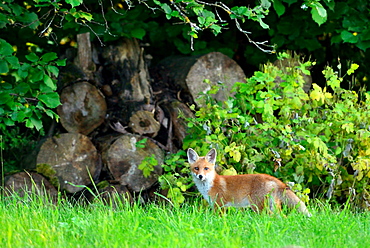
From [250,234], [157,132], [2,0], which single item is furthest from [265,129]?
[2,0]

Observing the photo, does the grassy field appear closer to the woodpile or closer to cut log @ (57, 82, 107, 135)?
the woodpile

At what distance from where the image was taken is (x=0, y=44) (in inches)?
266

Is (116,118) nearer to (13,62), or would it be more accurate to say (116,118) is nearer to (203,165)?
(13,62)

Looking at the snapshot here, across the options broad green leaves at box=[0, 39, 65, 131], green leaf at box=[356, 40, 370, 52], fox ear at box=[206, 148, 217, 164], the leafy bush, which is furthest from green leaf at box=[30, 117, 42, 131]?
green leaf at box=[356, 40, 370, 52]

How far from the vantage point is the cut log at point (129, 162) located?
25.2 feet

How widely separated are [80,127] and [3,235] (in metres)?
3.61

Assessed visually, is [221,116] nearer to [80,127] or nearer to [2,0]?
[80,127]

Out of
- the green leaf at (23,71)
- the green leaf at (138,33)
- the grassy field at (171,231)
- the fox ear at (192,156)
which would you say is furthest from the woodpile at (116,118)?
the grassy field at (171,231)

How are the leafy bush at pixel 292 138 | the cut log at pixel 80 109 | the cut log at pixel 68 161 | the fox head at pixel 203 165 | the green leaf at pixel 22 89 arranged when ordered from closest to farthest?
the fox head at pixel 203 165 → the green leaf at pixel 22 89 → the leafy bush at pixel 292 138 → the cut log at pixel 68 161 → the cut log at pixel 80 109

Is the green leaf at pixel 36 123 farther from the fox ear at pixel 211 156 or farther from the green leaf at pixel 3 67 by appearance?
the fox ear at pixel 211 156

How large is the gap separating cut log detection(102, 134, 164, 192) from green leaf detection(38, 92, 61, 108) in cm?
140

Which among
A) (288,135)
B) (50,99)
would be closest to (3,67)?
(50,99)

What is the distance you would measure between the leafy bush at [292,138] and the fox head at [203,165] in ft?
1.05

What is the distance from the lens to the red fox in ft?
19.8
